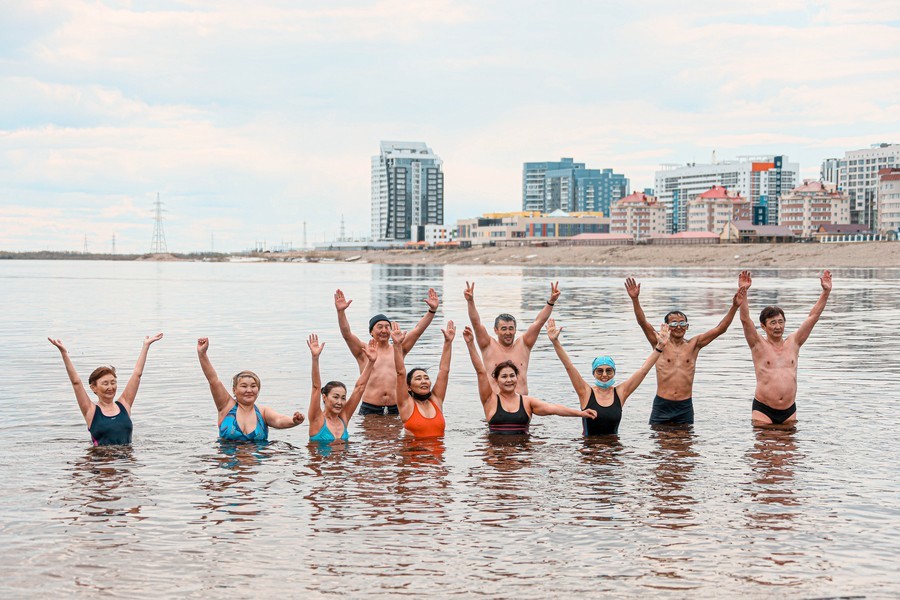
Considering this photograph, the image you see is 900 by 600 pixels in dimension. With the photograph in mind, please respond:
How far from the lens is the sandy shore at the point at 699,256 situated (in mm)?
108750

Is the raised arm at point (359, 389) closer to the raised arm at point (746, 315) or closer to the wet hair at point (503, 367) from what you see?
the wet hair at point (503, 367)

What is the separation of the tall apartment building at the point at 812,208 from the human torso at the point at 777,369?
188 m

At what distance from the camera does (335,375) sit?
20.3 metres

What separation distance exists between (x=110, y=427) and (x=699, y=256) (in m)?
125

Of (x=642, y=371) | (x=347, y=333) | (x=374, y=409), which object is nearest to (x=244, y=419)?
(x=347, y=333)

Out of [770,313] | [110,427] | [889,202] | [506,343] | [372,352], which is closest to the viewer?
[110,427]

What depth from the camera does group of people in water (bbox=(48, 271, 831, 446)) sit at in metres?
12.0

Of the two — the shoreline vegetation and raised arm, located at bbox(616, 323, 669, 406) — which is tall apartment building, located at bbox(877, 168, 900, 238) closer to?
the shoreline vegetation

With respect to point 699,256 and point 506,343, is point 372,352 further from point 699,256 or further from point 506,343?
point 699,256

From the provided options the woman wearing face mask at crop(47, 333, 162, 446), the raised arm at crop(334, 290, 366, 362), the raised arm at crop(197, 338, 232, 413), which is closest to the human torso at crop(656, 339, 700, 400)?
the raised arm at crop(334, 290, 366, 362)

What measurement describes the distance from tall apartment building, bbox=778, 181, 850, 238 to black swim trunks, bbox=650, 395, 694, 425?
187919 mm

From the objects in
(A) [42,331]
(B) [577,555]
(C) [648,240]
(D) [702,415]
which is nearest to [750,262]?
(C) [648,240]

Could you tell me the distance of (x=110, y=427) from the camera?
12078 mm

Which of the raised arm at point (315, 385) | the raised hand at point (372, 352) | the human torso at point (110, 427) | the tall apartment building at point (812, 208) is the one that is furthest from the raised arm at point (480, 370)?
the tall apartment building at point (812, 208)
